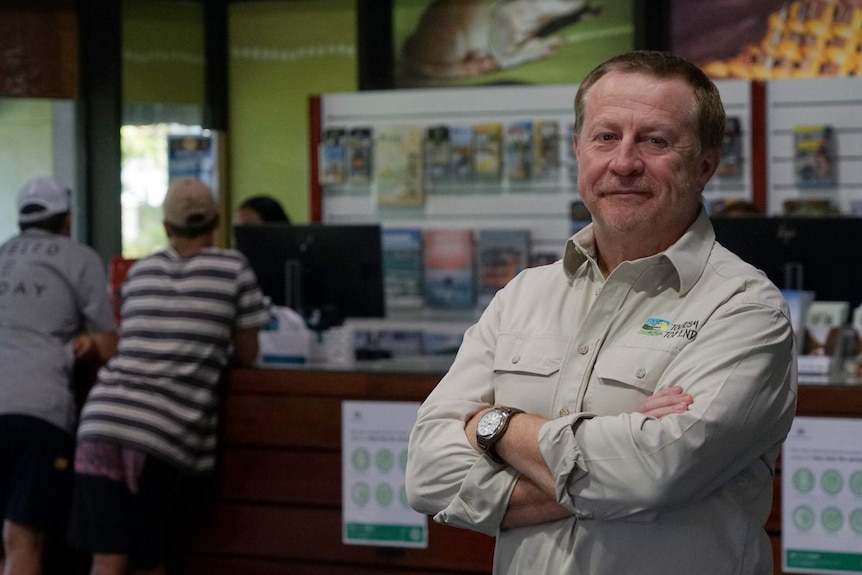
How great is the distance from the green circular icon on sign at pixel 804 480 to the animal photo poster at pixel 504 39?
12.2 ft

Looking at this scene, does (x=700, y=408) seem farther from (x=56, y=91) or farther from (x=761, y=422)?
(x=56, y=91)

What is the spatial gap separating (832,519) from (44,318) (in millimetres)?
2733

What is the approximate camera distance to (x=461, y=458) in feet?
6.78

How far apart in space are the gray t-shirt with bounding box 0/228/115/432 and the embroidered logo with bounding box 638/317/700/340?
2994 mm

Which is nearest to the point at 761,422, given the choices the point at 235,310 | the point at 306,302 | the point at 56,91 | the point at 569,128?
the point at 235,310

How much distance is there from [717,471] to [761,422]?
10cm

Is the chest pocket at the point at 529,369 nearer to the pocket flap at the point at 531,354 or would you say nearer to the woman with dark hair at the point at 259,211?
the pocket flap at the point at 531,354

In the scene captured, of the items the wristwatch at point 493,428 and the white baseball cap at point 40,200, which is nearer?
the wristwatch at point 493,428

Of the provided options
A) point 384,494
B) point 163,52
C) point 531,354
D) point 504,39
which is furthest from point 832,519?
point 163,52

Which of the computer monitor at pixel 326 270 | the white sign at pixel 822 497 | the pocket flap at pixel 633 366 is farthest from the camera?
the computer monitor at pixel 326 270

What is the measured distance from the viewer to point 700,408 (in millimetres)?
1829

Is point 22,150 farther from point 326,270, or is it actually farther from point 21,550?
point 21,550

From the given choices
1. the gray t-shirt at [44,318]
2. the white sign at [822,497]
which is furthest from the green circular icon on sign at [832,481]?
the gray t-shirt at [44,318]

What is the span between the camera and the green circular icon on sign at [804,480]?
376 centimetres
